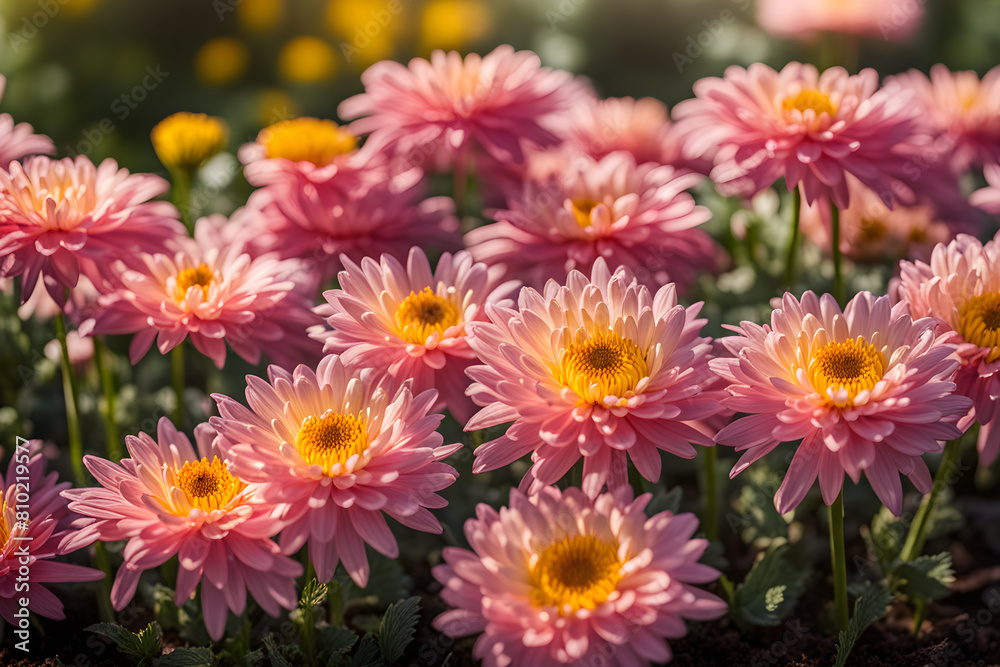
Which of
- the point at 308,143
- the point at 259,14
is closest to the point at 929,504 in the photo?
the point at 308,143

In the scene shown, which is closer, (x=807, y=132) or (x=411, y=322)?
(x=411, y=322)

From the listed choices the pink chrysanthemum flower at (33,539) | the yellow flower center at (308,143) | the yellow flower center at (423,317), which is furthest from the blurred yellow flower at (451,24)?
the pink chrysanthemum flower at (33,539)

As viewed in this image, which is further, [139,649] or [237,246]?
[237,246]

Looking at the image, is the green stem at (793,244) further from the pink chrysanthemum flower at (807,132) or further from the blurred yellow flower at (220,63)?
the blurred yellow flower at (220,63)

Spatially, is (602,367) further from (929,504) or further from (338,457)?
(929,504)

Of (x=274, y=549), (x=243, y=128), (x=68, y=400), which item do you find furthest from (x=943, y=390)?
(x=243, y=128)

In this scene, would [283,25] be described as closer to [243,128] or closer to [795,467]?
[243,128]
